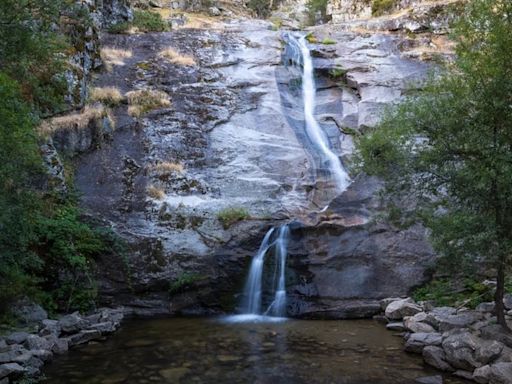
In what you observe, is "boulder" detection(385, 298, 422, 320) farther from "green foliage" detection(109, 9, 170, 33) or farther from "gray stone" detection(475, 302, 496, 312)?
"green foliage" detection(109, 9, 170, 33)

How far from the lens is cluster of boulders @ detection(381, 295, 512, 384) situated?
30.3ft

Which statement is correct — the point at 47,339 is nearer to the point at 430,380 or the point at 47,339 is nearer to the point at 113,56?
the point at 430,380

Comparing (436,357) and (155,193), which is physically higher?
(155,193)

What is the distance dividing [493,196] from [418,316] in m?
4.15

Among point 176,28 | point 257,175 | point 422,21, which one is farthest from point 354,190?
point 176,28

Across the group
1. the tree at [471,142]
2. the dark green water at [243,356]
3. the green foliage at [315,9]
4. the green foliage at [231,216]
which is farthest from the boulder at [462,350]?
the green foliage at [315,9]

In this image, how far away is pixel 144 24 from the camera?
3022cm

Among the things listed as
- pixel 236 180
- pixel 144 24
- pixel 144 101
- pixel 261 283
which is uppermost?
pixel 144 24

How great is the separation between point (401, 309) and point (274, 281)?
409 centimetres

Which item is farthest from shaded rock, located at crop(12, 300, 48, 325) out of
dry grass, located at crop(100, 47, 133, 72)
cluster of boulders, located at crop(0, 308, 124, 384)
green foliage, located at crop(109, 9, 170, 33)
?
green foliage, located at crop(109, 9, 170, 33)

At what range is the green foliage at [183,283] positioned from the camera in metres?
15.2

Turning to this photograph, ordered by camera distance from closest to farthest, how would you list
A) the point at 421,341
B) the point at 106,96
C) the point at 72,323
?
1. the point at 421,341
2. the point at 72,323
3. the point at 106,96

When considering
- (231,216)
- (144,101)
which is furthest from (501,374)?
(144,101)

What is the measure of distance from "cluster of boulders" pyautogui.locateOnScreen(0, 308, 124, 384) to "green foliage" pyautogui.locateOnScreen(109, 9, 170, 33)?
20245 millimetres
